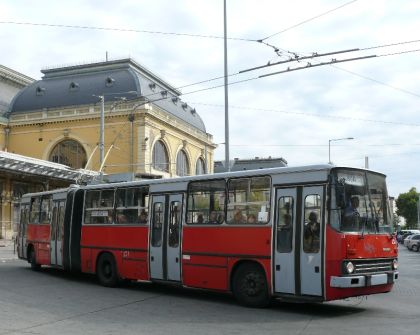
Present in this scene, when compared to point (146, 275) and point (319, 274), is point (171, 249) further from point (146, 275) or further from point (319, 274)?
point (319, 274)

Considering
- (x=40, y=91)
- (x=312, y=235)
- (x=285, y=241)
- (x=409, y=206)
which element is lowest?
(x=285, y=241)

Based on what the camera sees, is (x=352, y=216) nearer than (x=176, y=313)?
Yes

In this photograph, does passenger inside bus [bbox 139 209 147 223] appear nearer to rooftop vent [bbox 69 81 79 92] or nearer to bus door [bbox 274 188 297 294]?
bus door [bbox 274 188 297 294]

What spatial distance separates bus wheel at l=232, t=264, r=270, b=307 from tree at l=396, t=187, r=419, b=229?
12371 centimetres

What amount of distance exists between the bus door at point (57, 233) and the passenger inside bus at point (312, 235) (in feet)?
30.3

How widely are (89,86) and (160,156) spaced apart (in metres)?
11.2

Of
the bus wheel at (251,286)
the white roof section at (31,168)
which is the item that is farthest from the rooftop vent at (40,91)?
the bus wheel at (251,286)

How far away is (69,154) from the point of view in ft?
218

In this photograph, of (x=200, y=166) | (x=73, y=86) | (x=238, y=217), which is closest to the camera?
(x=238, y=217)

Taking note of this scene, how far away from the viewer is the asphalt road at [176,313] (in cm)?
934

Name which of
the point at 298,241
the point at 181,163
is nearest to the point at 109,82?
the point at 181,163

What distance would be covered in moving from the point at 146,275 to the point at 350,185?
568 cm

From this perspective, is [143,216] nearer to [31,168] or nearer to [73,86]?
[31,168]

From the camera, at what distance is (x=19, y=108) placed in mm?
68750
